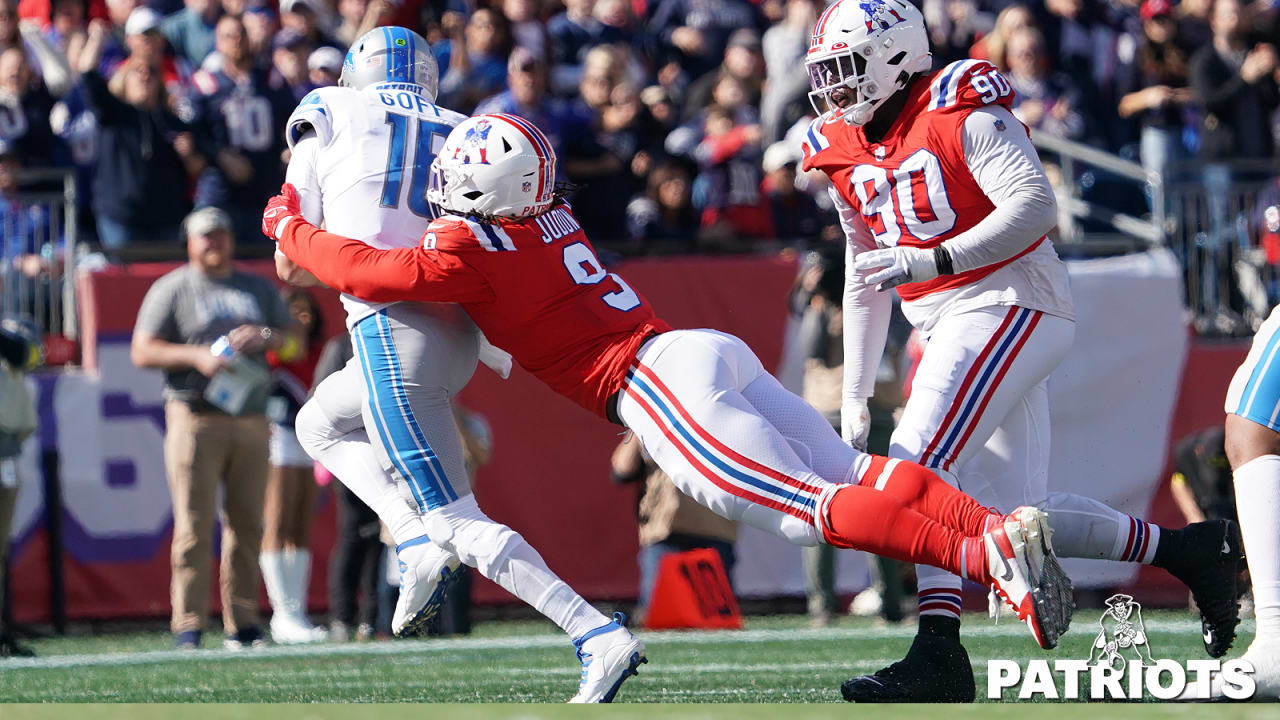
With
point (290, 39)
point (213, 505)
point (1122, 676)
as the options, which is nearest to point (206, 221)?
point (213, 505)

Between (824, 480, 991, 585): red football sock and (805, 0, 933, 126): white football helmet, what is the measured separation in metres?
1.32

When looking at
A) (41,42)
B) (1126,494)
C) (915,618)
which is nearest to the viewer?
(915,618)

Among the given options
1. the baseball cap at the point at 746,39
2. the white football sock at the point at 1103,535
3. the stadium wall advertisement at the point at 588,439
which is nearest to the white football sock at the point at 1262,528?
the white football sock at the point at 1103,535

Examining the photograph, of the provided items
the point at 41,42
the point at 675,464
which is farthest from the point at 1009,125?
the point at 41,42

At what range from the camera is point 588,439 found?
9.52 metres

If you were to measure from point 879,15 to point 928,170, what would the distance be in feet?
1.64

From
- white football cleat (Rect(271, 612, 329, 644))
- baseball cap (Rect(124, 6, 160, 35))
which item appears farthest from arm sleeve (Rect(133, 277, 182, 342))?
baseball cap (Rect(124, 6, 160, 35))

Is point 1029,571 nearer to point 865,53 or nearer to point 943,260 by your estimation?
point 943,260

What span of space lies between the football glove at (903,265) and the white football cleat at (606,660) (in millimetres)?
1182

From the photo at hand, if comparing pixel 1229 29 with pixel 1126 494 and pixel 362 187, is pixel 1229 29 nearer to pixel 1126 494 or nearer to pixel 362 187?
pixel 1126 494

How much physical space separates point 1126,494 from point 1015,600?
527 cm

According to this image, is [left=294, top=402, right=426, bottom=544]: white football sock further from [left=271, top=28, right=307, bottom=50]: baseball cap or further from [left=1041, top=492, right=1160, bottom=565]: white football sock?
[left=271, top=28, right=307, bottom=50]: baseball cap

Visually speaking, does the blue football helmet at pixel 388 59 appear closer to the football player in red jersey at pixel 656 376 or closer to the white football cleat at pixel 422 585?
the football player in red jersey at pixel 656 376

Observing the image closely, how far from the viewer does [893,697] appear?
498 centimetres
